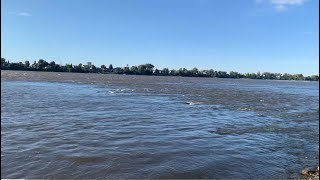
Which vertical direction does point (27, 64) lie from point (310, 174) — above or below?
above

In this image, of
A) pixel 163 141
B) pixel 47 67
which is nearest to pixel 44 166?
pixel 163 141

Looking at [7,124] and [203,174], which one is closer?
[203,174]

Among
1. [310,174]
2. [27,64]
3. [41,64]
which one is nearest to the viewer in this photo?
[310,174]

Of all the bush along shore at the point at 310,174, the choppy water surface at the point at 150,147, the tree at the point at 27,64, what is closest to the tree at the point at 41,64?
the tree at the point at 27,64

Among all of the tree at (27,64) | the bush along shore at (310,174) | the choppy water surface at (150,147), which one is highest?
the tree at (27,64)

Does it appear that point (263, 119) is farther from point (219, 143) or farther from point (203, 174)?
point (203, 174)

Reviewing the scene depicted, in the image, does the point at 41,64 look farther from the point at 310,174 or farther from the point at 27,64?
the point at 310,174

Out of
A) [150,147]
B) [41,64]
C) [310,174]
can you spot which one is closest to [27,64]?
[41,64]

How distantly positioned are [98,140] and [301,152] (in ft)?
25.2

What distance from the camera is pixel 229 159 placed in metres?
12.1

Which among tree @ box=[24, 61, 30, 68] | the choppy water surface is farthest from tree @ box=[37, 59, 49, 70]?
the choppy water surface

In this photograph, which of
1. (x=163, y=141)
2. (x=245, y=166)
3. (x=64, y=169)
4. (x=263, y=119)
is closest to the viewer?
(x=64, y=169)

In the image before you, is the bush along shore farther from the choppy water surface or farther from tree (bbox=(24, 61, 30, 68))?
tree (bbox=(24, 61, 30, 68))

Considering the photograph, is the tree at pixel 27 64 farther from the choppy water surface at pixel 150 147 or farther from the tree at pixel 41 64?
the choppy water surface at pixel 150 147
